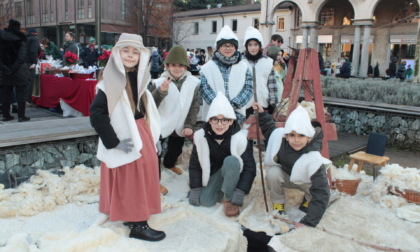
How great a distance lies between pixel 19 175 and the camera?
12.3 ft

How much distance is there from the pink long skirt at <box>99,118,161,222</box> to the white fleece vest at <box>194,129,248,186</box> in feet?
2.28

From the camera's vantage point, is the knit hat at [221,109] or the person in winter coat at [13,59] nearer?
the knit hat at [221,109]

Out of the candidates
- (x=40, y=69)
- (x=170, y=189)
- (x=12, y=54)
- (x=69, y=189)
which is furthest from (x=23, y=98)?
(x=170, y=189)

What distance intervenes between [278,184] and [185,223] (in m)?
0.90

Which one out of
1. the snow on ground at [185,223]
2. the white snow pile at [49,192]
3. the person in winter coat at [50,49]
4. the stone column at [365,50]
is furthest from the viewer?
the stone column at [365,50]

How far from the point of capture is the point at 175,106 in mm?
3814

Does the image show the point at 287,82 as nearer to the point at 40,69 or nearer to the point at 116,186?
the point at 116,186

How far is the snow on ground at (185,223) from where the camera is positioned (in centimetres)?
263

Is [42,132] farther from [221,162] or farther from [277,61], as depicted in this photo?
[277,61]

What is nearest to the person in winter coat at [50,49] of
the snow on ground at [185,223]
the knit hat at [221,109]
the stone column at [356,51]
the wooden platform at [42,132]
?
the wooden platform at [42,132]

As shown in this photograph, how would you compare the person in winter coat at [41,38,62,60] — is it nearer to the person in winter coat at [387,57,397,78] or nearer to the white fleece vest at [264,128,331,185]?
the white fleece vest at [264,128,331,185]

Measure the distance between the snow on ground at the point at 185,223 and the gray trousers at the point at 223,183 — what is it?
10cm

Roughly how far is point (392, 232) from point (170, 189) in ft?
6.91

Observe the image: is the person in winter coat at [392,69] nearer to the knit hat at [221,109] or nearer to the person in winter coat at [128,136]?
the knit hat at [221,109]
